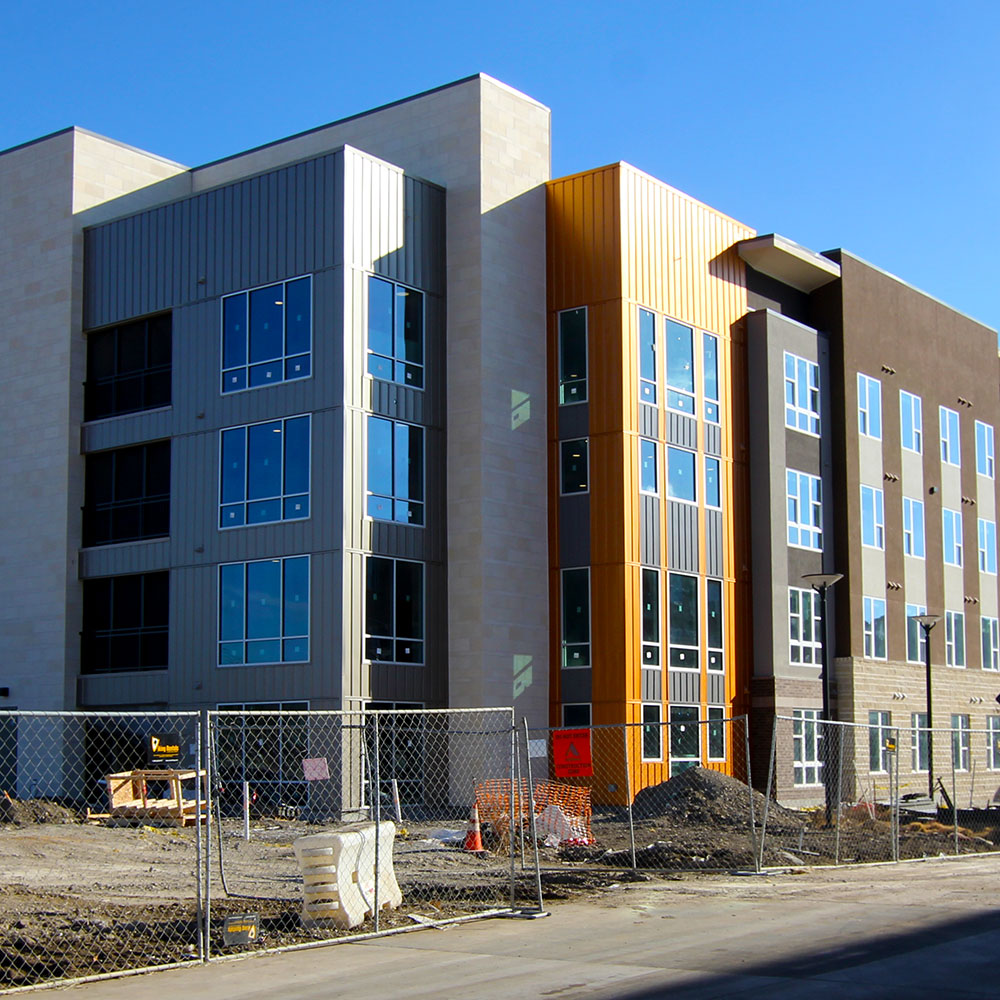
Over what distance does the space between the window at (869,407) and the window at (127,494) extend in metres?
19.3

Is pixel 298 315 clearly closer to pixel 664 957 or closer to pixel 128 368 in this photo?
pixel 128 368

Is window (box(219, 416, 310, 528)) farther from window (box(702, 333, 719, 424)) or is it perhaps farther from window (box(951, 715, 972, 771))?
window (box(951, 715, 972, 771))

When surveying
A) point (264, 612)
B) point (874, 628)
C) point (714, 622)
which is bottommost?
point (874, 628)

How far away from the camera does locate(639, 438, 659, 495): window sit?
32.4m

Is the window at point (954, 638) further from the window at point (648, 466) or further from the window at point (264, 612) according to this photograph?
the window at point (264, 612)

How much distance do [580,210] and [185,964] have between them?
2440 cm

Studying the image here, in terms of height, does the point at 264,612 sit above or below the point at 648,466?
below

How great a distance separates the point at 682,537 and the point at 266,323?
11.2 m

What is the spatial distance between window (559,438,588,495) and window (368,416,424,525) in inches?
142

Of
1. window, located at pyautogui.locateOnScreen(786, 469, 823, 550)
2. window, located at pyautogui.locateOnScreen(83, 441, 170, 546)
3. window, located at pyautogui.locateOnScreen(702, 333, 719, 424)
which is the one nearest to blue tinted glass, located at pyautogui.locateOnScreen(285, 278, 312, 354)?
window, located at pyautogui.locateOnScreen(83, 441, 170, 546)

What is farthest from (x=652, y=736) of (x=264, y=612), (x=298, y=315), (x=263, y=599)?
(x=298, y=315)

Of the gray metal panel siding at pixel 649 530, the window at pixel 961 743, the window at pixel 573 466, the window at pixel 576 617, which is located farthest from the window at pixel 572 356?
the window at pixel 961 743

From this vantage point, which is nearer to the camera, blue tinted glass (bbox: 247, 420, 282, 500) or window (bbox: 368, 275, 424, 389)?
blue tinted glass (bbox: 247, 420, 282, 500)

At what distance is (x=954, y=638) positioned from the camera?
42688 millimetres
